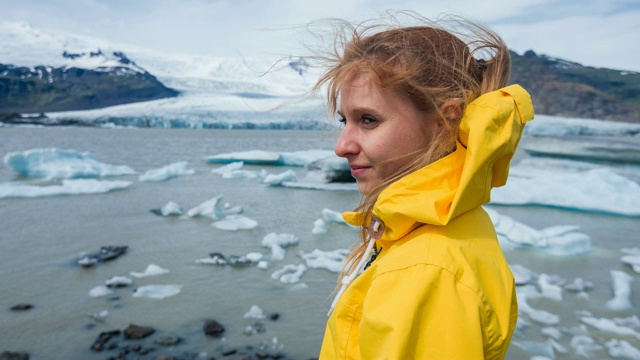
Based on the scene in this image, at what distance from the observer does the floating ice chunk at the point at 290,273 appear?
3.81m

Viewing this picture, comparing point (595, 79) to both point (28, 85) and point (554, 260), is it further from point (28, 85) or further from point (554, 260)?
point (28, 85)

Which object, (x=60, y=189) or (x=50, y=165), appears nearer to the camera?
(x=60, y=189)

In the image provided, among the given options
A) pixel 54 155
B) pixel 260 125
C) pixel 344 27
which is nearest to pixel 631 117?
pixel 260 125

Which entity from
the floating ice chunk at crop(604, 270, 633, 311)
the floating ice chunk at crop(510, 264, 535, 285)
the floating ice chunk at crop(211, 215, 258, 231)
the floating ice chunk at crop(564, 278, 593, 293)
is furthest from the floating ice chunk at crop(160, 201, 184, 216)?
the floating ice chunk at crop(604, 270, 633, 311)

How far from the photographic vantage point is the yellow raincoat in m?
0.76

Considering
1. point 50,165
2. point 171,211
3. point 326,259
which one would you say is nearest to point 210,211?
point 171,211

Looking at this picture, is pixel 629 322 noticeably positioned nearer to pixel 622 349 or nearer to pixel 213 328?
pixel 622 349

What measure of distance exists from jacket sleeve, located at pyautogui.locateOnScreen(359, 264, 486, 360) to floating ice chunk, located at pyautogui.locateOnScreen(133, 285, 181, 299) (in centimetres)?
302

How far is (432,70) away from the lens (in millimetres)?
1019

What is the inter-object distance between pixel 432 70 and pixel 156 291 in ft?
10.3

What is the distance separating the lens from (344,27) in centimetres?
129

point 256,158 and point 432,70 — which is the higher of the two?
point 432,70

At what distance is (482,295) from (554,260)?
14.5 ft

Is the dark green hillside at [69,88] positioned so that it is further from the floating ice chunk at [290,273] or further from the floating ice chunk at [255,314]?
the floating ice chunk at [255,314]
